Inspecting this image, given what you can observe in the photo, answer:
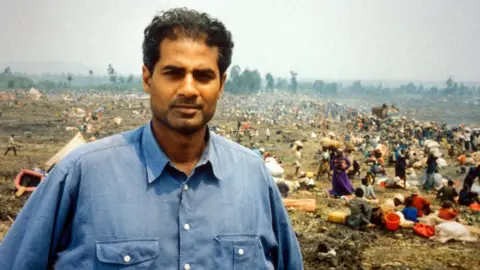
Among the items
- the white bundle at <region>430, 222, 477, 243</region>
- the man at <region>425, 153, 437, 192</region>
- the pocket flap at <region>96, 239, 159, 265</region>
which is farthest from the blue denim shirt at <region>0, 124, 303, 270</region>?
the man at <region>425, 153, 437, 192</region>

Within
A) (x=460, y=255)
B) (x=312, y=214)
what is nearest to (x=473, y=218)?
(x=460, y=255)

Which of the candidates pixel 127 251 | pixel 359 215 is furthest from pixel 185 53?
pixel 359 215

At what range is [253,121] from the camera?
29.3 m

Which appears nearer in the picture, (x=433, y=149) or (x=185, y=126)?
(x=185, y=126)

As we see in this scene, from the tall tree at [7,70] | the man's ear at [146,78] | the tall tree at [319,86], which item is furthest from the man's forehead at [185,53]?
the tall tree at [319,86]

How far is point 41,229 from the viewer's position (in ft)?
4.37

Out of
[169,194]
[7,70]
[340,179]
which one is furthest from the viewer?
[7,70]

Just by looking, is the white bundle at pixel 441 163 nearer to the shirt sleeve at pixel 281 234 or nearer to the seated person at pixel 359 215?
the seated person at pixel 359 215

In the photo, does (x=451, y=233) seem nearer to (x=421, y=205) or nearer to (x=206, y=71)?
(x=421, y=205)

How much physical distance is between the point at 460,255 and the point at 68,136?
17686mm

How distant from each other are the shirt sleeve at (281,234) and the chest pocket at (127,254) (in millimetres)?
481

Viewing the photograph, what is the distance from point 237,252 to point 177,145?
1.39 ft

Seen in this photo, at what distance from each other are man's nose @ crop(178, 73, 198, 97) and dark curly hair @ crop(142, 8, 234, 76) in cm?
13

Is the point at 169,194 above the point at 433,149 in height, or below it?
above
